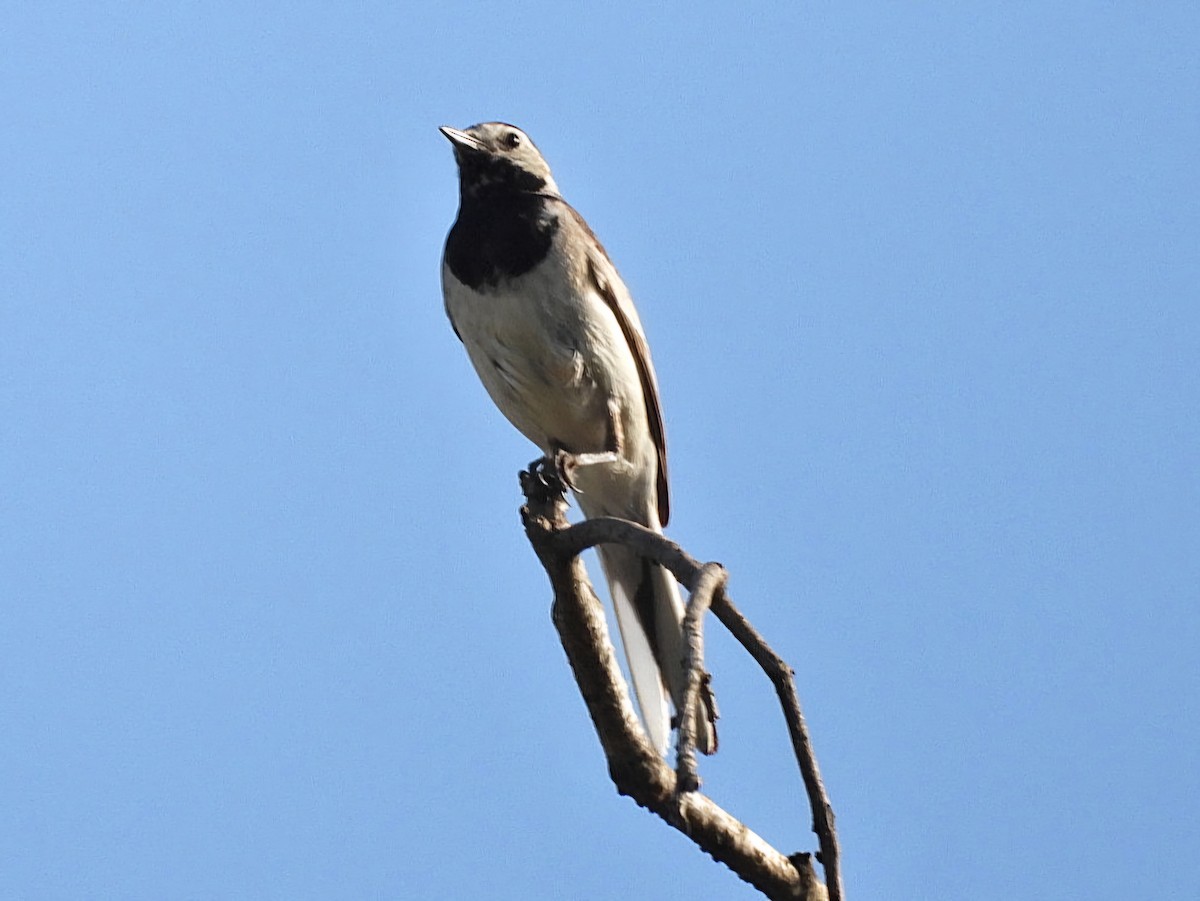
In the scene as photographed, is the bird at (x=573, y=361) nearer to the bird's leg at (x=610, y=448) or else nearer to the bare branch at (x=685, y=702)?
the bird's leg at (x=610, y=448)

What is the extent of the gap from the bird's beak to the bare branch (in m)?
2.49

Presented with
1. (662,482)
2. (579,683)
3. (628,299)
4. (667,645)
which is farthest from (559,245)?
(579,683)

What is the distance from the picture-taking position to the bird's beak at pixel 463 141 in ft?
22.7

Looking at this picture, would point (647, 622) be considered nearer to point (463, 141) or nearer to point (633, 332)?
point (633, 332)

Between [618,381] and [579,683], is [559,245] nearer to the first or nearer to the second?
[618,381]

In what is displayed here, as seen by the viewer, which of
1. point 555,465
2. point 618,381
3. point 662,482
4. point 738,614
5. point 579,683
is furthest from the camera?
point 662,482

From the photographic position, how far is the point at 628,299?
657cm

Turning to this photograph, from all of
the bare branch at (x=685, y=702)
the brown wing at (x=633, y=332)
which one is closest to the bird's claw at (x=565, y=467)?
the bare branch at (x=685, y=702)

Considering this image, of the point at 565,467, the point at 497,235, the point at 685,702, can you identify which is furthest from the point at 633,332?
the point at 685,702

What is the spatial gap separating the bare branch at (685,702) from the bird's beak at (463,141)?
249 centimetres

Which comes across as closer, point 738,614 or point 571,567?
point 738,614

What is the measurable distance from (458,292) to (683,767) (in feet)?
11.5

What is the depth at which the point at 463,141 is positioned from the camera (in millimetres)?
6949

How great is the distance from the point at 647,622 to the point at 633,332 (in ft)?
4.26
